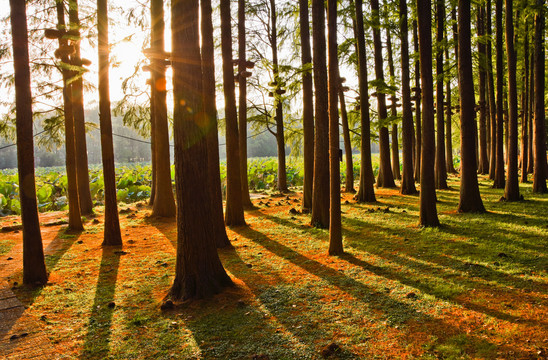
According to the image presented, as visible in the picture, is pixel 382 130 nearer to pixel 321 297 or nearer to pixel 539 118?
pixel 539 118

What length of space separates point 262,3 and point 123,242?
13007mm

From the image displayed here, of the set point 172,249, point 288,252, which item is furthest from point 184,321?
point 172,249

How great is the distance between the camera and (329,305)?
456cm

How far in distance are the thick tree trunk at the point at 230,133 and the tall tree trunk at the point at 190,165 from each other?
157 inches

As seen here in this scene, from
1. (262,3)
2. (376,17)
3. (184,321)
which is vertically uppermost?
(262,3)

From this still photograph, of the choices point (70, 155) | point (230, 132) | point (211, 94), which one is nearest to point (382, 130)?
point (230, 132)

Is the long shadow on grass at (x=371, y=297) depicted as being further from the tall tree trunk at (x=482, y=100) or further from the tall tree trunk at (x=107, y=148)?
the tall tree trunk at (x=482, y=100)

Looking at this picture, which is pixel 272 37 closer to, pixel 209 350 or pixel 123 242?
pixel 123 242

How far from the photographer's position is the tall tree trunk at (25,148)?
5.71m

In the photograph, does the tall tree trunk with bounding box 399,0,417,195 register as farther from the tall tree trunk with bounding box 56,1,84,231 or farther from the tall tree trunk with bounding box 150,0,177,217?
the tall tree trunk with bounding box 56,1,84,231

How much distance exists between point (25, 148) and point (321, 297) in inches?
198

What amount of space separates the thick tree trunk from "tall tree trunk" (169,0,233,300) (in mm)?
3988

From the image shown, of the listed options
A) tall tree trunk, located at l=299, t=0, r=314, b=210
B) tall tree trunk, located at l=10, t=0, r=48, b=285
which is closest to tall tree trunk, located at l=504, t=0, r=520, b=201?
tall tree trunk, located at l=299, t=0, r=314, b=210

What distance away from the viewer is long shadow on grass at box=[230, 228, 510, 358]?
3.76 meters
